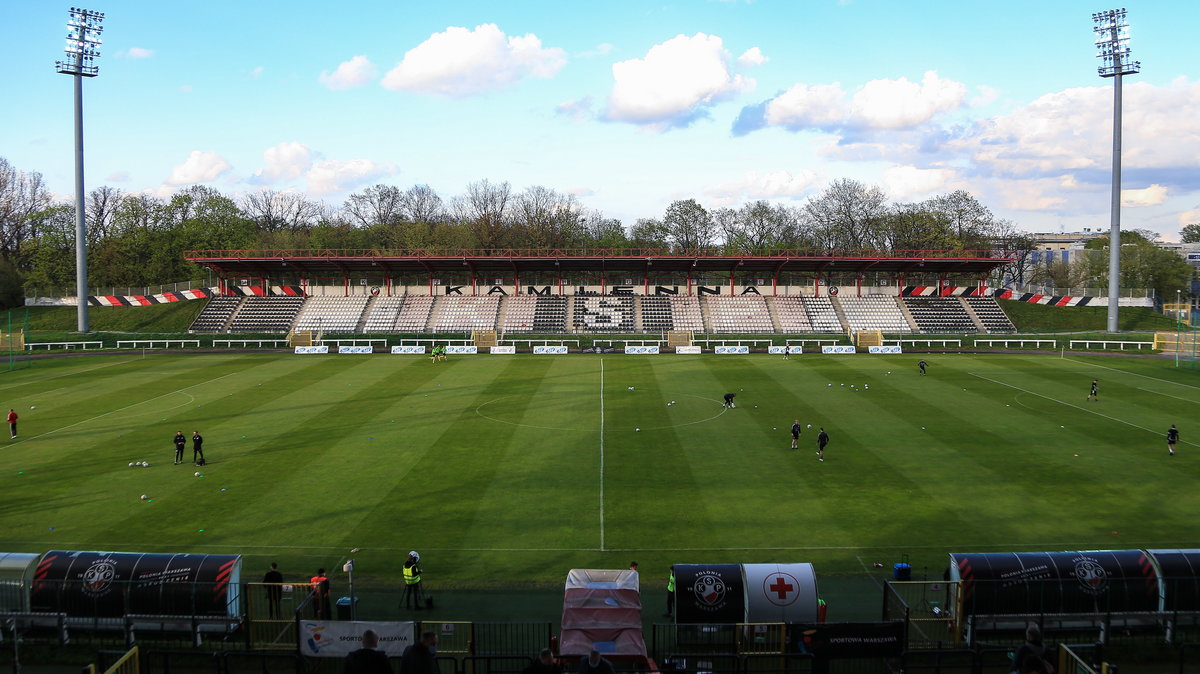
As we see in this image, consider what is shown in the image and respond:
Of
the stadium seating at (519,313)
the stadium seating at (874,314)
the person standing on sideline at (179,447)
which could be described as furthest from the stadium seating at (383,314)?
the person standing on sideline at (179,447)

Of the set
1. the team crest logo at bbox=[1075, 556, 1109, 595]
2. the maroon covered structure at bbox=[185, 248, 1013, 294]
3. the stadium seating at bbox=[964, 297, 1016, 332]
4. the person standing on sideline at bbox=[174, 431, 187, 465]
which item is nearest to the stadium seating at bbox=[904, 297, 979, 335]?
the stadium seating at bbox=[964, 297, 1016, 332]

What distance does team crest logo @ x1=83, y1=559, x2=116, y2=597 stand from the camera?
14570 millimetres

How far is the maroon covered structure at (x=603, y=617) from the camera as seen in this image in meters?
12.7

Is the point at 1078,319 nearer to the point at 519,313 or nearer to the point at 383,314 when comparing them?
the point at 519,313

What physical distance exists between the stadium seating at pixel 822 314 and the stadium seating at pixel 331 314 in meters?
44.7

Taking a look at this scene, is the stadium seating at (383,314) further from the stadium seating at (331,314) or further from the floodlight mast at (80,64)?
the floodlight mast at (80,64)

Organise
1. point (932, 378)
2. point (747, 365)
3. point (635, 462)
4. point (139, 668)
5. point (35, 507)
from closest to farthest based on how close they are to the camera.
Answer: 1. point (139, 668)
2. point (35, 507)
3. point (635, 462)
4. point (932, 378)
5. point (747, 365)

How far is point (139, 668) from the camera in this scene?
12.7 m

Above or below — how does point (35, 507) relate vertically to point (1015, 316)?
below

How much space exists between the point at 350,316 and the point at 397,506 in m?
55.6

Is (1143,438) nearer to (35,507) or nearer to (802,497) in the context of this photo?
(802,497)

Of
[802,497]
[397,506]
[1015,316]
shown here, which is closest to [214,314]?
[397,506]

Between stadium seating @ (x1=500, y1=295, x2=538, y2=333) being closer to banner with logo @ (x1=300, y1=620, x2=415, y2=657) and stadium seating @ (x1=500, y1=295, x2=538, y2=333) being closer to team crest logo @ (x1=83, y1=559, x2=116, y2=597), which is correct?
team crest logo @ (x1=83, y1=559, x2=116, y2=597)

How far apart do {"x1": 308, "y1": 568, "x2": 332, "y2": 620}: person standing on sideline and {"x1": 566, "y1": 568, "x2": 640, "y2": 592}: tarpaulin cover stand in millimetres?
5014
